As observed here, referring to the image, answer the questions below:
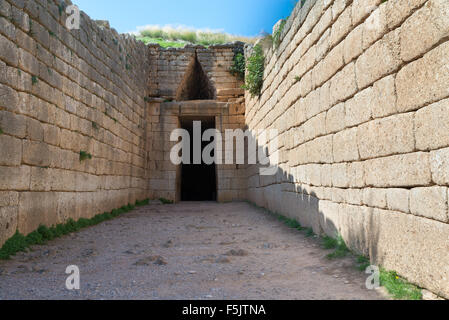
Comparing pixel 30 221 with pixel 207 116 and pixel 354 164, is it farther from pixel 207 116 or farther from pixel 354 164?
pixel 207 116

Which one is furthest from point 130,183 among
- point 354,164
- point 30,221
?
point 354,164

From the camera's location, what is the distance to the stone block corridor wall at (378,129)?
265 centimetres

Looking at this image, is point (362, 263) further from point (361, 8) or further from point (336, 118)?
point (361, 8)

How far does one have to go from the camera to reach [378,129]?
136 inches

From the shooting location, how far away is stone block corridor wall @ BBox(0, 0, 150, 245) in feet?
15.0

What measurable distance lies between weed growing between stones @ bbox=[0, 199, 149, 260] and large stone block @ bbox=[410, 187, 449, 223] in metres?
4.49

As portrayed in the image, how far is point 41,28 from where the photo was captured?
536cm

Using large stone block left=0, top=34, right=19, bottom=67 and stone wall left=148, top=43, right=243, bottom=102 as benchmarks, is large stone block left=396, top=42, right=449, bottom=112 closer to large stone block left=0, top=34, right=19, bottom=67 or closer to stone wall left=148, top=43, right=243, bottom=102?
large stone block left=0, top=34, right=19, bottom=67

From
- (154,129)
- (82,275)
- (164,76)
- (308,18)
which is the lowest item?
(82,275)

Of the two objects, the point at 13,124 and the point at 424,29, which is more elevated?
the point at 424,29

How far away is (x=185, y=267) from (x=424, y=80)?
3027 millimetres

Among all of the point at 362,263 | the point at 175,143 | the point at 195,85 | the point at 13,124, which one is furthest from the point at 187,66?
the point at 362,263

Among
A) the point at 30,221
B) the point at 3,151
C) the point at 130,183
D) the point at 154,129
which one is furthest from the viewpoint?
the point at 154,129
